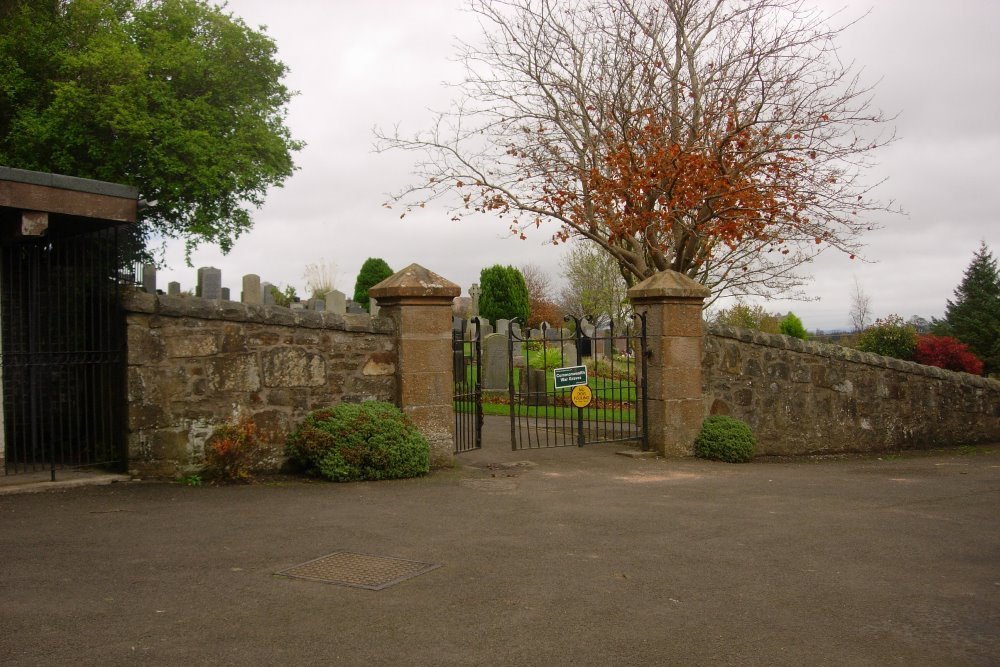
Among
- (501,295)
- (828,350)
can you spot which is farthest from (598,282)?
(828,350)

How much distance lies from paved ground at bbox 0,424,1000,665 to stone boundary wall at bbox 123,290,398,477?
537 millimetres

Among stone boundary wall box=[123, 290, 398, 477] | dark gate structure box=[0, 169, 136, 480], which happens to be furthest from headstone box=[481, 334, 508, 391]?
dark gate structure box=[0, 169, 136, 480]

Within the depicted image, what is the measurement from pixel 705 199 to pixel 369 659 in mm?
9231

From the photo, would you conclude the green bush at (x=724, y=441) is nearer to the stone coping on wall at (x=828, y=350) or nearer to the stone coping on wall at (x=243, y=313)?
the stone coping on wall at (x=828, y=350)

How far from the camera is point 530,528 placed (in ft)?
20.8

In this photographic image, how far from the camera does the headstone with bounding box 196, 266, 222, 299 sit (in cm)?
1516

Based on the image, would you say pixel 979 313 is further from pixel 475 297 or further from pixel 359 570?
pixel 359 570

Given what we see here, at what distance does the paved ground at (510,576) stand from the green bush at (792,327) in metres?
24.0

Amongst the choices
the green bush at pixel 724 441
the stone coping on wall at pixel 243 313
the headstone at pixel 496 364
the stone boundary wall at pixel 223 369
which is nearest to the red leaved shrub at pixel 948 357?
the headstone at pixel 496 364

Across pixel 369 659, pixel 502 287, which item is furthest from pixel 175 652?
pixel 502 287

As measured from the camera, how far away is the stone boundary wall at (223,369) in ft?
25.5

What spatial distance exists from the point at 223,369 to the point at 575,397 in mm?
4474

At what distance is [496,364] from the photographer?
740 inches

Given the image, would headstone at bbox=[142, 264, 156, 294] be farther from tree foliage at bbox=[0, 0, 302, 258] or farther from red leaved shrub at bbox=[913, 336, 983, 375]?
red leaved shrub at bbox=[913, 336, 983, 375]
